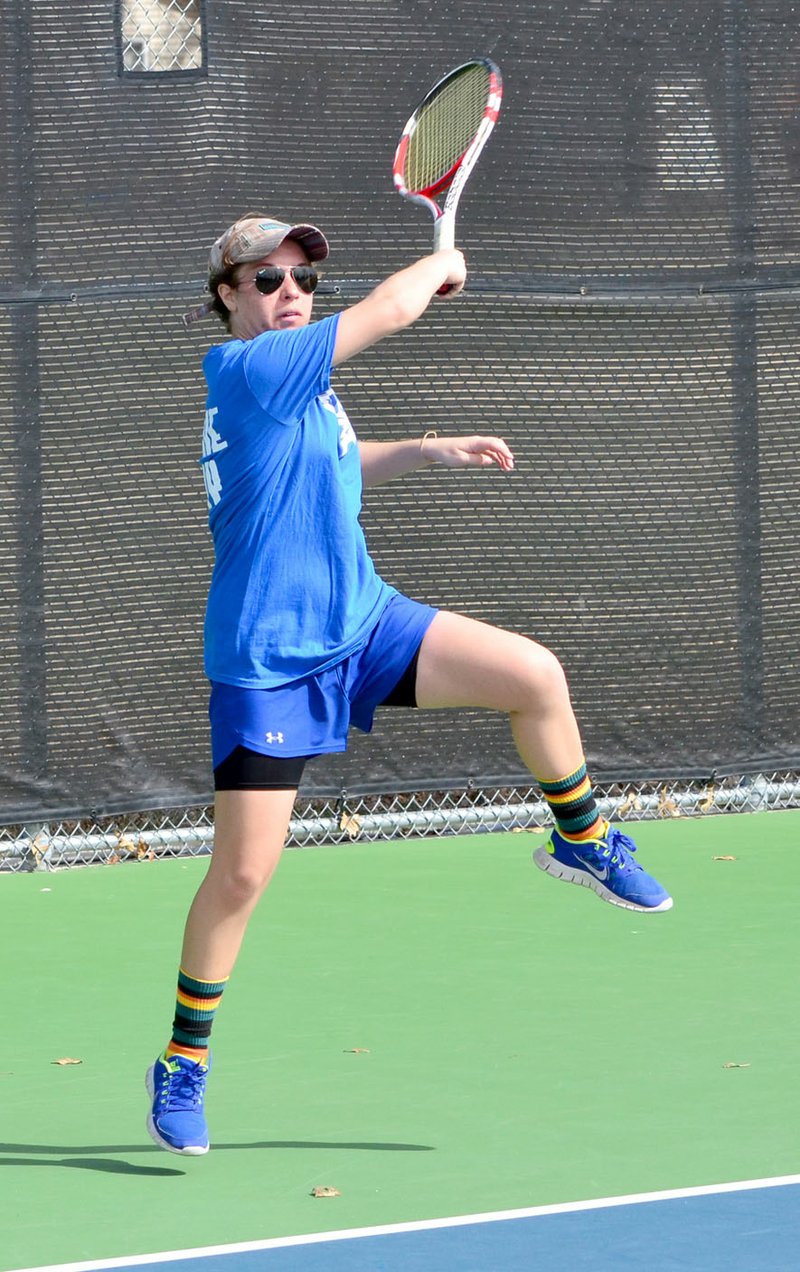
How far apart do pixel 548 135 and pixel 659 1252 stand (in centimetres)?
513

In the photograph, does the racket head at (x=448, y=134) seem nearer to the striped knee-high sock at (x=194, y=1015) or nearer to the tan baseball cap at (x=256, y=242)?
the tan baseball cap at (x=256, y=242)

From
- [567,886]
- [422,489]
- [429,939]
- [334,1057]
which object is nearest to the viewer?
[334,1057]

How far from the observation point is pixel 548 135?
7801mm

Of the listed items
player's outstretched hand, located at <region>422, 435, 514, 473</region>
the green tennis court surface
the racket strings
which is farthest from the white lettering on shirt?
the green tennis court surface

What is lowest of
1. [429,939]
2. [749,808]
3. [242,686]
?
[749,808]

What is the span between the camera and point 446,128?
16.4 feet

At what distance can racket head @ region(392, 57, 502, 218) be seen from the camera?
4.67m

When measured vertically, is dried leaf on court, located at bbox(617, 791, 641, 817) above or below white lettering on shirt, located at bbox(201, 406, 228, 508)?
below

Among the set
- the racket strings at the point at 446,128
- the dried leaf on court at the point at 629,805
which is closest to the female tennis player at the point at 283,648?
the racket strings at the point at 446,128

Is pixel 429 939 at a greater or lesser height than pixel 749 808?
greater

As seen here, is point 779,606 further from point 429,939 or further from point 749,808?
point 429,939

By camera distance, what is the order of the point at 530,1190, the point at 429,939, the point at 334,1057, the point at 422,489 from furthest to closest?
the point at 422,489
the point at 429,939
the point at 334,1057
the point at 530,1190

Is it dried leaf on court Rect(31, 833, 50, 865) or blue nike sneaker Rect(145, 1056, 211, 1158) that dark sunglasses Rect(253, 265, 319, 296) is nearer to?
blue nike sneaker Rect(145, 1056, 211, 1158)

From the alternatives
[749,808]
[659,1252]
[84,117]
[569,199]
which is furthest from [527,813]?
[659,1252]
